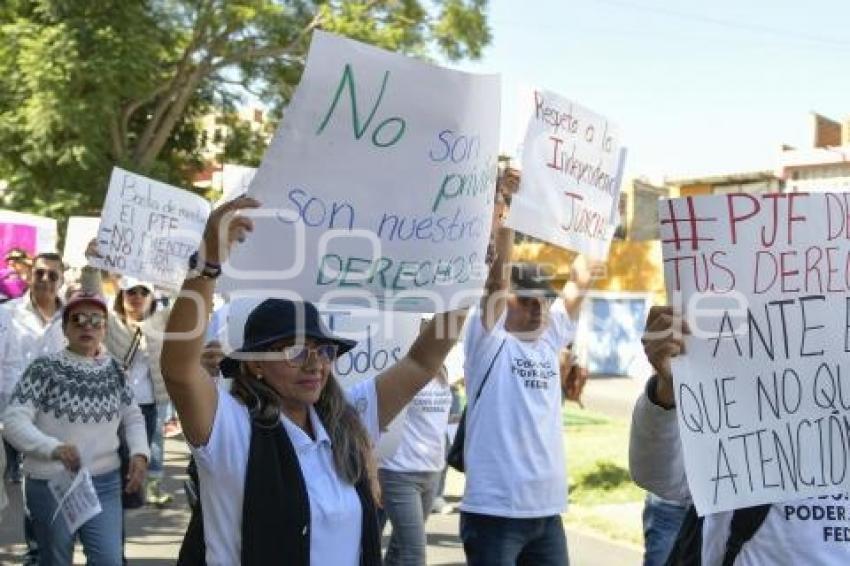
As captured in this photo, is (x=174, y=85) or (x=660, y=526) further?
(x=174, y=85)

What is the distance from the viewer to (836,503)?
106 inches

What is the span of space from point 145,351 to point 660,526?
4.25 meters

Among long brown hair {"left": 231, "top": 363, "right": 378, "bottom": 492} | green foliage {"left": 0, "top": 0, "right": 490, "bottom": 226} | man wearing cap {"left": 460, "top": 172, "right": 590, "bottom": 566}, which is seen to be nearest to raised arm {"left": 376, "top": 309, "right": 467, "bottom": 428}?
long brown hair {"left": 231, "top": 363, "right": 378, "bottom": 492}

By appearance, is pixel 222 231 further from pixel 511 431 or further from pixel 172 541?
pixel 172 541

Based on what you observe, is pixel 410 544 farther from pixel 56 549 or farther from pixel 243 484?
pixel 243 484

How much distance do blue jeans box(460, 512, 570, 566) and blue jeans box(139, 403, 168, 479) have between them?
161 inches

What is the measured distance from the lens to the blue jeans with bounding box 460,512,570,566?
428 cm

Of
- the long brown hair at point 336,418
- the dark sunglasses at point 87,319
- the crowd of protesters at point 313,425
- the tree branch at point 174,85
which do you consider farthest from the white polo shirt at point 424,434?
the tree branch at point 174,85

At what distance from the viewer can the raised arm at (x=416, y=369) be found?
324 centimetres

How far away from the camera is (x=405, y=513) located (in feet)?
17.2

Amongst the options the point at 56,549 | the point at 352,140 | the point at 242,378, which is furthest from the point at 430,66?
the point at 56,549

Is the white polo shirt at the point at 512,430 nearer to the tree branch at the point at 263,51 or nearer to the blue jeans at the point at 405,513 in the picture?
the blue jeans at the point at 405,513

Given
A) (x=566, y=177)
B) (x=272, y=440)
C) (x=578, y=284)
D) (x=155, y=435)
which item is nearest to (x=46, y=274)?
(x=155, y=435)

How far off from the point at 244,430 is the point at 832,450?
1.39 meters
